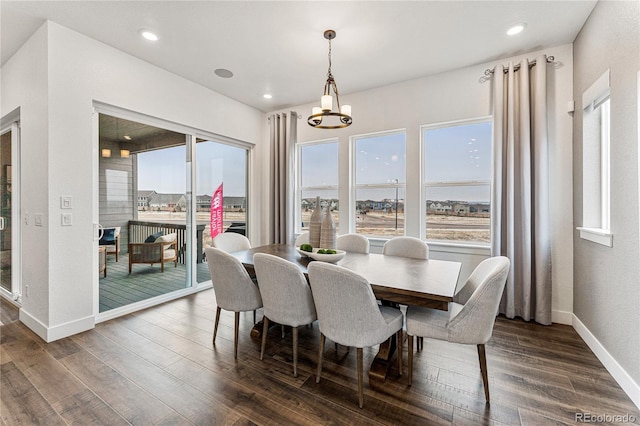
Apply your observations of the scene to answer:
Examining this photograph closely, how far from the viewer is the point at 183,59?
3.20 m

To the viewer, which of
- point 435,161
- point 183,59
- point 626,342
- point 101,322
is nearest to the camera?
point 626,342

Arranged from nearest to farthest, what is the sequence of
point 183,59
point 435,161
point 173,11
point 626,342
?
point 626,342 < point 173,11 < point 183,59 < point 435,161

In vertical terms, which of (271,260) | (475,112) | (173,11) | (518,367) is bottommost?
(518,367)

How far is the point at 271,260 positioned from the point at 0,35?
3581 mm

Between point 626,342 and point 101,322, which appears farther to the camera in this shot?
point 101,322

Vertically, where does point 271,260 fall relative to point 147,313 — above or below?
above

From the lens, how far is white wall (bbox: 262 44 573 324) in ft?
9.53

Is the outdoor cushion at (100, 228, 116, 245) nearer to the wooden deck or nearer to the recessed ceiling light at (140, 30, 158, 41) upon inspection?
the wooden deck

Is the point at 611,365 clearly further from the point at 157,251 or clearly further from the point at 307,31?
the point at 157,251

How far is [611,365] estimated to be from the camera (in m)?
2.04

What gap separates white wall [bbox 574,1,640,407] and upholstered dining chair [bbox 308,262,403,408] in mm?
1616

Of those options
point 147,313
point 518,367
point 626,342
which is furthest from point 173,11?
point 626,342

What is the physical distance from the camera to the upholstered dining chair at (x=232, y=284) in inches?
85.9

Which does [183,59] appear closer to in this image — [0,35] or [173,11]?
[173,11]
